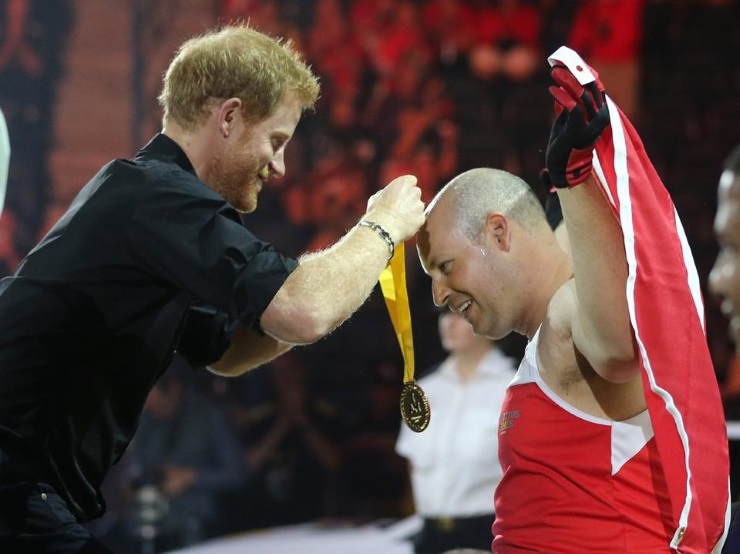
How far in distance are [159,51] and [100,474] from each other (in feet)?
12.7

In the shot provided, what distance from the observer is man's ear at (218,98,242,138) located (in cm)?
221

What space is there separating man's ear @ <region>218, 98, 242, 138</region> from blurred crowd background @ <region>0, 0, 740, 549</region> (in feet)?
10.6

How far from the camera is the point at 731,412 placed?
5.42 meters

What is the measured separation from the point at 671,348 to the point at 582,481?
0.31 m

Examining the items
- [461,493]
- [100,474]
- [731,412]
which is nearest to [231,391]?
[461,493]

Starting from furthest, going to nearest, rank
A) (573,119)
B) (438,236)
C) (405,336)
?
(405,336) < (438,236) < (573,119)

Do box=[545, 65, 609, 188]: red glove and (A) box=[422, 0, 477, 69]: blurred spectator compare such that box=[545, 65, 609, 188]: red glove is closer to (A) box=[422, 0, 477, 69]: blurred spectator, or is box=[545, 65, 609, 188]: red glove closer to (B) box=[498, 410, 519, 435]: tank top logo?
(B) box=[498, 410, 519, 435]: tank top logo

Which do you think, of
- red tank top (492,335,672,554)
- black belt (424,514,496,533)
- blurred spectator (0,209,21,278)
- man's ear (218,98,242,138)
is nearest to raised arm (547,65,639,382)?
red tank top (492,335,672,554)

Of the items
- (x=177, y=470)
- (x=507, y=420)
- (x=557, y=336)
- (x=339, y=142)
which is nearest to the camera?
(x=557, y=336)

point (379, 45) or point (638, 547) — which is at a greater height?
point (379, 45)

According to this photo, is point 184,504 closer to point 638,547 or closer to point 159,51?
point 159,51

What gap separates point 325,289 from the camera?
195 centimetres

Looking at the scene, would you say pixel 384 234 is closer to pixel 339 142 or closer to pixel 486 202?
pixel 486 202

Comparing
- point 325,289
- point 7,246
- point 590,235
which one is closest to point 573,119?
point 590,235
